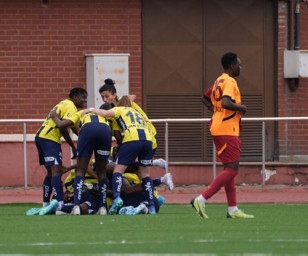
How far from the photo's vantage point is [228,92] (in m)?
14.8

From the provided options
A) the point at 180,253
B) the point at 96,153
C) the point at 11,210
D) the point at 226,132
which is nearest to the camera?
the point at 180,253

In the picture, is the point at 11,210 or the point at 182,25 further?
the point at 182,25

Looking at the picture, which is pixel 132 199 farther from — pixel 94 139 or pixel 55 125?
pixel 55 125

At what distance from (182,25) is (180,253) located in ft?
45.6

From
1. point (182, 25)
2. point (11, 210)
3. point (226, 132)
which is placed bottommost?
point (11, 210)

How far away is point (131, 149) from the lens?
52.5 ft

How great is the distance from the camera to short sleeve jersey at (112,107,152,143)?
1605cm

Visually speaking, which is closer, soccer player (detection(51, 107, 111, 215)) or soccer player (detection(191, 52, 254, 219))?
soccer player (detection(191, 52, 254, 219))

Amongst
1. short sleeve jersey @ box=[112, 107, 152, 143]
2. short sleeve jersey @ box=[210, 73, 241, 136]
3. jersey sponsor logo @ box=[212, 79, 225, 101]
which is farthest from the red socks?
short sleeve jersey @ box=[112, 107, 152, 143]

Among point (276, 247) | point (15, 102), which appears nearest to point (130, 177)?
point (276, 247)

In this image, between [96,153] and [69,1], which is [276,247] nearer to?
[96,153]

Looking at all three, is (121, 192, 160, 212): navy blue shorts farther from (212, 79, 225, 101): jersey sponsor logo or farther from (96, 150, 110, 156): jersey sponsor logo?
(212, 79, 225, 101): jersey sponsor logo

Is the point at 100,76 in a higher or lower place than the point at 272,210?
higher

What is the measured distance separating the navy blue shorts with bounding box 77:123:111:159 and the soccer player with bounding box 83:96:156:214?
18cm
